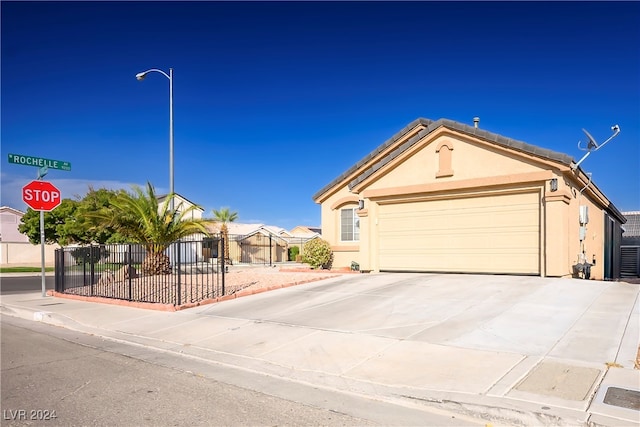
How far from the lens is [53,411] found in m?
4.97

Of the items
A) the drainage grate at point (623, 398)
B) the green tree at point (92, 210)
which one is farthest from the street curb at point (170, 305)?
Result: the green tree at point (92, 210)

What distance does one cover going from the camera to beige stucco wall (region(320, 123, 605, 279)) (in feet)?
40.5

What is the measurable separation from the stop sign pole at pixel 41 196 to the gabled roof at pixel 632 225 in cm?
3436

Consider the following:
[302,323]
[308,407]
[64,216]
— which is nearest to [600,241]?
[302,323]

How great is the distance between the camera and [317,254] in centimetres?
1944

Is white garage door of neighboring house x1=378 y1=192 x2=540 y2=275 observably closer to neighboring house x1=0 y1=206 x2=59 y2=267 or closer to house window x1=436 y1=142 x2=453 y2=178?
house window x1=436 y1=142 x2=453 y2=178

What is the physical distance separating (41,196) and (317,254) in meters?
10.4

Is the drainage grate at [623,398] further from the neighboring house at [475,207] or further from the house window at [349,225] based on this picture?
the house window at [349,225]

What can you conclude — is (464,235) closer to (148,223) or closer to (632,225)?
(148,223)

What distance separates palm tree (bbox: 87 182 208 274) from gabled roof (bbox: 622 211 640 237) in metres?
30.4

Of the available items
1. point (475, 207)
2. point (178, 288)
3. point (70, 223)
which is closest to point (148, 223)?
point (178, 288)

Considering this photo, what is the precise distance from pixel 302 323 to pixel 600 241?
52.1ft

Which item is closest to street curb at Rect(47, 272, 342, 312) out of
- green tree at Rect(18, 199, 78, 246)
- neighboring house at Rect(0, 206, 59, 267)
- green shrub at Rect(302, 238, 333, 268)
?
green shrub at Rect(302, 238, 333, 268)

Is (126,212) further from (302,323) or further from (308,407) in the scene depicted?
(308,407)
